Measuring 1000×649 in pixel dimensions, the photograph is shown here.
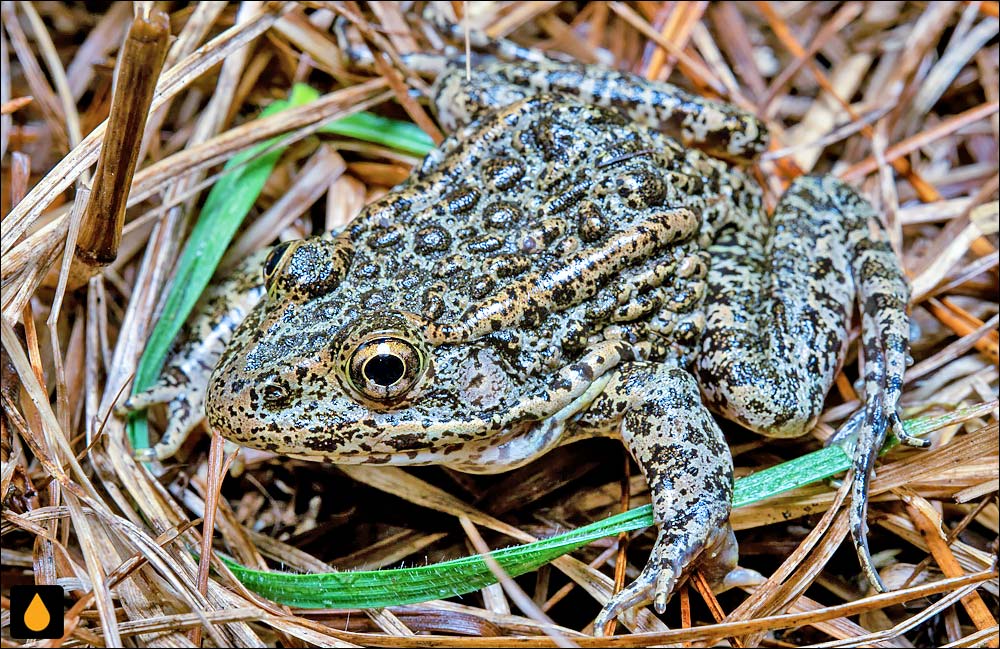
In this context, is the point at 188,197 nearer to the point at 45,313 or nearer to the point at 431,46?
the point at 45,313

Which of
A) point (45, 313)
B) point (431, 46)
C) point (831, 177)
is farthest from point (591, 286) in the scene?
point (45, 313)

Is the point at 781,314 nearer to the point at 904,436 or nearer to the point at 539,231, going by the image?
the point at 904,436

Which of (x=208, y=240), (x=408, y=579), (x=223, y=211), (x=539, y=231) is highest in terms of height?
(x=223, y=211)

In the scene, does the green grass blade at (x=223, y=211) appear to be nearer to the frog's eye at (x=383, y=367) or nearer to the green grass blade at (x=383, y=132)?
the green grass blade at (x=383, y=132)

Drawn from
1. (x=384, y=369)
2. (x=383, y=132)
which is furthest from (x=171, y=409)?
(x=383, y=132)

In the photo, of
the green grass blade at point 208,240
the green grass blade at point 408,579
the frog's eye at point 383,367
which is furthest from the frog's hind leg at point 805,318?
the green grass blade at point 208,240

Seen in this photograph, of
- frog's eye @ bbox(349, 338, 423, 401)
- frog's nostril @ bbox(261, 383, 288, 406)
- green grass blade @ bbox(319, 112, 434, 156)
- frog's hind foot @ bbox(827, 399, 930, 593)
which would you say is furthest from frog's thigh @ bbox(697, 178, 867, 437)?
frog's nostril @ bbox(261, 383, 288, 406)
